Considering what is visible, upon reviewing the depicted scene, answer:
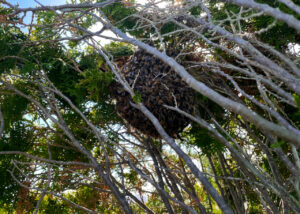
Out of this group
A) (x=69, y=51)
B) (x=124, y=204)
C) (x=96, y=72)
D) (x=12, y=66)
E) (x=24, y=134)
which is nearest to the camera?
(x=124, y=204)

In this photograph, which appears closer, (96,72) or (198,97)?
(96,72)

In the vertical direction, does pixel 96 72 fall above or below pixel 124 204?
above

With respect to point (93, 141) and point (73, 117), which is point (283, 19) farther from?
point (93, 141)

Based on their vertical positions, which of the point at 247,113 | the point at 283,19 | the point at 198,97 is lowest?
the point at 247,113

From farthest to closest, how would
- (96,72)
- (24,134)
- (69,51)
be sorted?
(24,134), (69,51), (96,72)

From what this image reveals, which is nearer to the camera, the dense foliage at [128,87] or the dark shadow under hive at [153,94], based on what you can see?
the dense foliage at [128,87]

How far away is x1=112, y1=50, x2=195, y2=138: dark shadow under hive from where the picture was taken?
5.66ft

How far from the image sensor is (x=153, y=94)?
172cm

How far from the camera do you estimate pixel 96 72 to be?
5.71 feet

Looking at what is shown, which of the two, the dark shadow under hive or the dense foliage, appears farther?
the dark shadow under hive

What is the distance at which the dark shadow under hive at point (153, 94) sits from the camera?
1.72 metres

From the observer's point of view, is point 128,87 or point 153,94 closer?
point 128,87

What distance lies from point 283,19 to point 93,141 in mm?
1932

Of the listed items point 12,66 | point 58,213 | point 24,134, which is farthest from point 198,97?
point 58,213
